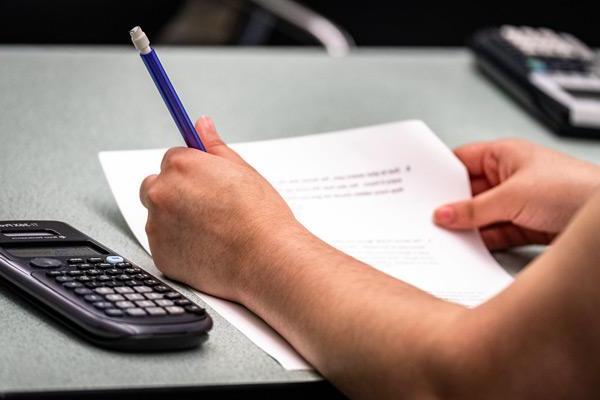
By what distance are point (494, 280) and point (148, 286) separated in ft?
0.93

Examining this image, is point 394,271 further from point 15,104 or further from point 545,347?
point 15,104

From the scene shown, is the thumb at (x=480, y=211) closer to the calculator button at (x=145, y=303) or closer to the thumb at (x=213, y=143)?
the thumb at (x=213, y=143)

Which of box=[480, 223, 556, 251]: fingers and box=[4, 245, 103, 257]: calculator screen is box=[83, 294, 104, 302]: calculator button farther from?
box=[480, 223, 556, 251]: fingers

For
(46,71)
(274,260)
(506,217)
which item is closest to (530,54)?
(506,217)

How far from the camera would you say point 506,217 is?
0.88 meters

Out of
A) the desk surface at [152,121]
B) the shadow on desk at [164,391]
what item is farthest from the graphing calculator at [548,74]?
the shadow on desk at [164,391]

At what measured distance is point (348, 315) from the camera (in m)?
0.65

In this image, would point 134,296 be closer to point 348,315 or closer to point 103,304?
point 103,304

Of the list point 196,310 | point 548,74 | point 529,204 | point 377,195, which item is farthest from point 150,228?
point 548,74

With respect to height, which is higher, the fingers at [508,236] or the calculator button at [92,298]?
the calculator button at [92,298]

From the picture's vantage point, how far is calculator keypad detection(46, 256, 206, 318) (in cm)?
64

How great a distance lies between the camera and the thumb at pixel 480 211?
2.88 ft

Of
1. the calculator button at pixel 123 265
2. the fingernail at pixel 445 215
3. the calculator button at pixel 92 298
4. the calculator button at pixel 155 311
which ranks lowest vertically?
the fingernail at pixel 445 215

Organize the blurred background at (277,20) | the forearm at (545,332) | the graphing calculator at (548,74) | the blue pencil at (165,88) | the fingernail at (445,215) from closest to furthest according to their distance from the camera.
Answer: the forearm at (545,332)
the blue pencil at (165,88)
the fingernail at (445,215)
the graphing calculator at (548,74)
the blurred background at (277,20)
